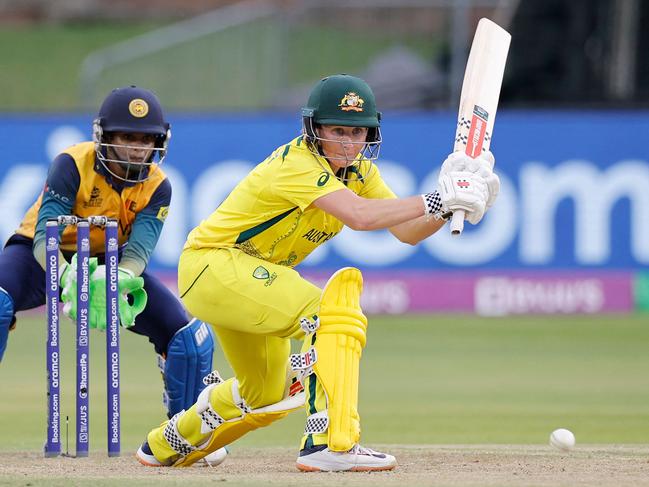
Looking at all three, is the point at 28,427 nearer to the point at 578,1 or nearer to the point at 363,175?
the point at 363,175

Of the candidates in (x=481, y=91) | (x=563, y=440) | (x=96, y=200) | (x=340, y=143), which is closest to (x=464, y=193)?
(x=340, y=143)

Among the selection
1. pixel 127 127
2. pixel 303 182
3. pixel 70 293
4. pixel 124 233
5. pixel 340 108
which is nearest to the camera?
pixel 303 182

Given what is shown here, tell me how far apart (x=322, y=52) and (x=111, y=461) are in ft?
34.4

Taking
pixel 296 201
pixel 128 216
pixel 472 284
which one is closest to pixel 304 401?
pixel 296 201

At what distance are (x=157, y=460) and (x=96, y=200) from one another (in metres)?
1.20

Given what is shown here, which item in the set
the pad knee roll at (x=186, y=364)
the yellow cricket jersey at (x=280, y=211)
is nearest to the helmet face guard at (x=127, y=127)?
the yellow cricket jersey at (x=280, y=211)

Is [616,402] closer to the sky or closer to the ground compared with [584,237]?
closer to the ground

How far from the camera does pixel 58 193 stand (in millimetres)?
5852

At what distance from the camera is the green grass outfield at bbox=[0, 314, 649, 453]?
7.18 m

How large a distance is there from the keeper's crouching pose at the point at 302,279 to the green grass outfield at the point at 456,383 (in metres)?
1.27

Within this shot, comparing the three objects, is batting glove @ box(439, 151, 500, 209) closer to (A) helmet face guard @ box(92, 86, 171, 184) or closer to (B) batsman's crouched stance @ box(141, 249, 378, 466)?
(B) batsman's crouched stance @ box(141, 249, 378, 466)

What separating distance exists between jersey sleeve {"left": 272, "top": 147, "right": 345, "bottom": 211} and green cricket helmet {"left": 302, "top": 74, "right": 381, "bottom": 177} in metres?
0.14

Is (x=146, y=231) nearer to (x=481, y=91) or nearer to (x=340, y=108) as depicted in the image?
(x=340, y=108)

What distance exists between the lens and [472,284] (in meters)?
13.3
